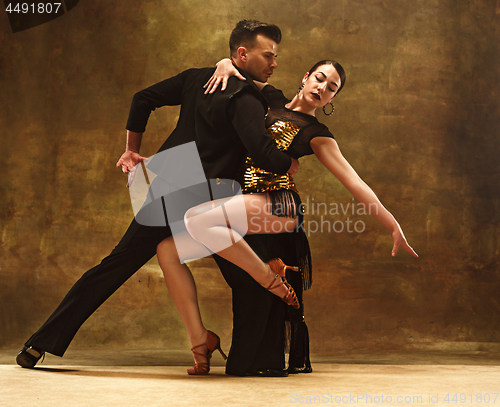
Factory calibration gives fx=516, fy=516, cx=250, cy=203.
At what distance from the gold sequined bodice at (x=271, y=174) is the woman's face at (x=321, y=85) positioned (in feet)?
0.59

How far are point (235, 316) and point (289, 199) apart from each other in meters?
0.58

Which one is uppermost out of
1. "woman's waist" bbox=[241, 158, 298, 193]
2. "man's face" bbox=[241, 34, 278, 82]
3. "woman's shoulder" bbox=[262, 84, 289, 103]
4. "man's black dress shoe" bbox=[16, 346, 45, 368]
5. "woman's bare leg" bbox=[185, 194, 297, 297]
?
"man's face" bbox=[241, 34, 278, 82]

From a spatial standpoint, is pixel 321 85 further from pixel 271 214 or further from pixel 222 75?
pixel 271 214

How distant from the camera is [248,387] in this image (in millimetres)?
1957

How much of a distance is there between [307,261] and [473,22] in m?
2.88

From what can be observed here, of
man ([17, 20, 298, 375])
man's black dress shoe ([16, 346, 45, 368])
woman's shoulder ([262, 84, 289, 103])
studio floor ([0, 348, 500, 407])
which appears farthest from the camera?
woman's shoulder ([262, 84, 289, 103])

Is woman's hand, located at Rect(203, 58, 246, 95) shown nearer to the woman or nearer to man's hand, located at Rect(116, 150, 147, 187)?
the woman

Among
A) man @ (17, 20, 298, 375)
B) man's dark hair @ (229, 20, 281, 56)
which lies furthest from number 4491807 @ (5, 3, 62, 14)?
man's dark hair @ (229, 20, 281, 56)

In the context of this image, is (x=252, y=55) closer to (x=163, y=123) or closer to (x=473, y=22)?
(x=163, y=123)

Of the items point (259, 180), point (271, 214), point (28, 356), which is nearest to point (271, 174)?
point (259, 180)

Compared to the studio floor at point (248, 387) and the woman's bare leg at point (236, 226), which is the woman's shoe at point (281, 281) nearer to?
the woman's bare leg at point (236, 226)

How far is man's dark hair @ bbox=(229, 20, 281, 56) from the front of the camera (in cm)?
233

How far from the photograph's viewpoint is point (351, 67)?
4125mm

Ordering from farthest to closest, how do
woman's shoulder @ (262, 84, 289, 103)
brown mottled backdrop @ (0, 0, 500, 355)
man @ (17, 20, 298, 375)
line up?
brown mottled backdrop @ (0, 0, 500, 355)
woman's shoulder @ (262, 84, 289, 103)
man @ (17, 20, 298, 375)
